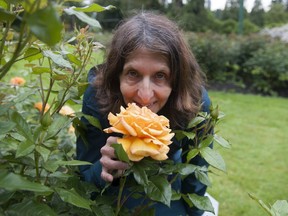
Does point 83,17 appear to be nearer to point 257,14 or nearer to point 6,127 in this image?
point 6,127

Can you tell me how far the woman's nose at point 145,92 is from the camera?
1033 mm

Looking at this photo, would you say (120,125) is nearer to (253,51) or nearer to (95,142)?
(95,142)

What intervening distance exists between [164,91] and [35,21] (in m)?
0.70

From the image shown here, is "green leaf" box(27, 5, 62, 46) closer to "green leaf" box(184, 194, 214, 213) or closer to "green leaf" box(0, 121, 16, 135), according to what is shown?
"green leaf" box(0, 121, 16, 135)

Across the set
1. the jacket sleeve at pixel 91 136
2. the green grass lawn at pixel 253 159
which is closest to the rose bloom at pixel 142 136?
the jacket sleeve at pixel 91 136

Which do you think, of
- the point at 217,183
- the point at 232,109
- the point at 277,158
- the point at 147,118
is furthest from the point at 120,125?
the point at 232,109

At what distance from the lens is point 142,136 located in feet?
2.33

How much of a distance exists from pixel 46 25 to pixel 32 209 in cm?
38

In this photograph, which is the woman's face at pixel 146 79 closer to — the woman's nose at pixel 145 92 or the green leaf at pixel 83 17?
the woman's nose at pixel 145 92

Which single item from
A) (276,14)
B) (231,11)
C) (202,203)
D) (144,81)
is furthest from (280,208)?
(276,14)

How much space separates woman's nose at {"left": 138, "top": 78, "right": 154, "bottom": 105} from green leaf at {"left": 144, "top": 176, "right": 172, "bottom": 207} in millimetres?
277

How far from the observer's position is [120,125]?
72cm

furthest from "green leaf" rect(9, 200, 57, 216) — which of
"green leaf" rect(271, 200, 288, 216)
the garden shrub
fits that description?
the garden shrub

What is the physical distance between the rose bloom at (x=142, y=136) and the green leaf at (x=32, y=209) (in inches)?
6.4
